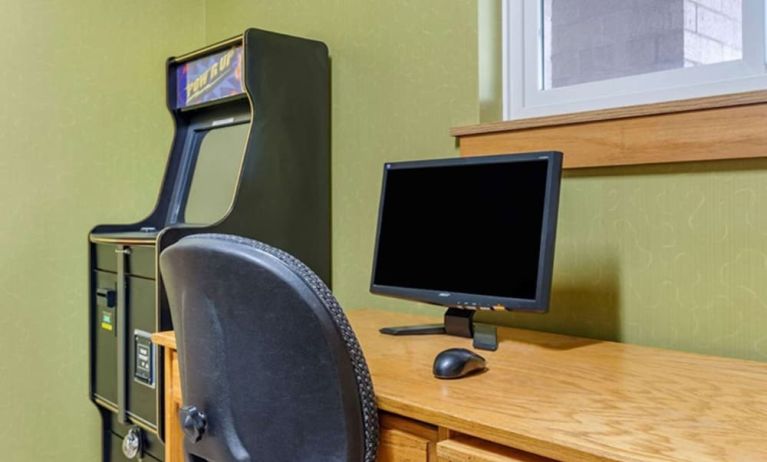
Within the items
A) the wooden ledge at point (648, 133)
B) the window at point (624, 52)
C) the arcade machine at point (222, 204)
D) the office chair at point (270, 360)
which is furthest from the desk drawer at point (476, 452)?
the arcade machine at point (222, 204)

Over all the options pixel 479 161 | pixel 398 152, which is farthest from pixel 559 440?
pixel 398 152

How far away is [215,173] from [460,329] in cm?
117

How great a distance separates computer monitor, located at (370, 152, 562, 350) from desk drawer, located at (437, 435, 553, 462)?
393 millimetres

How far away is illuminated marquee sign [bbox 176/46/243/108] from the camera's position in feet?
6.24

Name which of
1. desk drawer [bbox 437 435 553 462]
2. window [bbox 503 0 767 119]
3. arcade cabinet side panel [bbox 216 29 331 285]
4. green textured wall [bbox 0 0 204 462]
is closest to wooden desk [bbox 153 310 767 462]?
desk drawer [bbox 437 435 553 462]

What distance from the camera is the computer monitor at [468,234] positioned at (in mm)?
1216

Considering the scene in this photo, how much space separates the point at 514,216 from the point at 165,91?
5.25 ft

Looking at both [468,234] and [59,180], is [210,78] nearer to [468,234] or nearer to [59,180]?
[59,180]

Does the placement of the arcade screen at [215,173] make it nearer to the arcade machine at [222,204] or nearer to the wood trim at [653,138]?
the arcade machine at [222,204]

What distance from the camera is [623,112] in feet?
4.30

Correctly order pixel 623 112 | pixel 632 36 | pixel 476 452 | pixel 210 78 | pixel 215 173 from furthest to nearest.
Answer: pixel 215 173 < pixel 210 78 < pixel 632 36 < pixel 623 112 < pixel 476 452

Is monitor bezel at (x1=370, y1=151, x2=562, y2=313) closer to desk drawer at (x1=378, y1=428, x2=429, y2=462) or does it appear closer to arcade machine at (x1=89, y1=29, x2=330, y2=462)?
desk drawer at (x1=378, y1=428, x2=429, y2=462)

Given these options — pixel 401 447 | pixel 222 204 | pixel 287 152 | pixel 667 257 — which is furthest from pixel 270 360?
pixel 222 204

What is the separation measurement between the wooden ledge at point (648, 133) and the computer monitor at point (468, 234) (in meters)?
0.20
